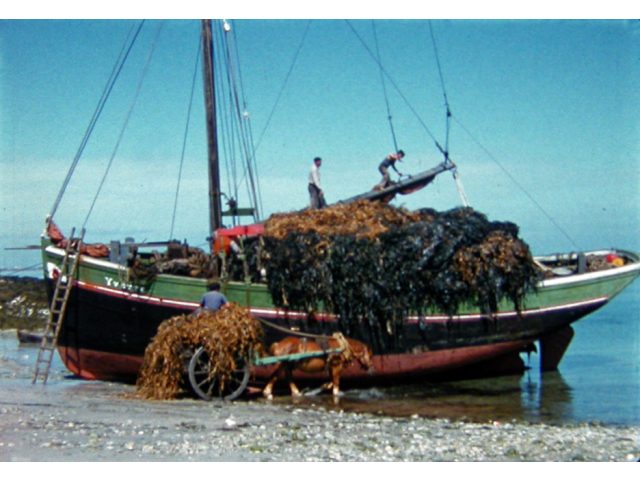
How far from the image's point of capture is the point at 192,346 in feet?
50.4

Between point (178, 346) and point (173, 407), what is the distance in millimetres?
1350

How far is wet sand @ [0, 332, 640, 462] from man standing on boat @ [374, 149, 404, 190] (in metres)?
5.60

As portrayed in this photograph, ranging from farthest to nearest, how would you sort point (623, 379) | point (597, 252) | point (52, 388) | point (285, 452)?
point (597, 252) < point (623, 379) < point (52, 388) < point (285, 452)

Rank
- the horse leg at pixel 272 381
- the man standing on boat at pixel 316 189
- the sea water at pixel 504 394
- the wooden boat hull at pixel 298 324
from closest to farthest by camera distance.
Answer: the sea water at pixel 504 394, the horse leg at pixel 272 381, the wooden boat hull at pixel 298 324, the man standing on boat at pixel 316 189

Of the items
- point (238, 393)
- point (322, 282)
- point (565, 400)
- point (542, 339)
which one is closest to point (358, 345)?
point (322, 282)

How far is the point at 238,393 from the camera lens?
1552 centimetres

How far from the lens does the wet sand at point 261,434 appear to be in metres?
10.9

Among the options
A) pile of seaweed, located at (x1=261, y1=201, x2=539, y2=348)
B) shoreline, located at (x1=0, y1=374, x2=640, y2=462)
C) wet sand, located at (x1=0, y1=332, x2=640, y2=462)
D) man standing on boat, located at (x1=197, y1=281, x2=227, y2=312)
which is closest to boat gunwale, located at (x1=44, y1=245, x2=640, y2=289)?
pile of seaweed, located at (x1=261, y1=201, x2=539, y2=348)

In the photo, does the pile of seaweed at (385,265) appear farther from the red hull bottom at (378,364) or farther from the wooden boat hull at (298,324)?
the red hull bottom at (378,364)

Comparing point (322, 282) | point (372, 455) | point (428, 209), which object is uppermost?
point (428, 209)

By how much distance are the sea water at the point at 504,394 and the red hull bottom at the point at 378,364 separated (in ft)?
0.89

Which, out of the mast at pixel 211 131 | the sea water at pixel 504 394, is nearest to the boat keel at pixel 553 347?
the sea water at pixel 504 394

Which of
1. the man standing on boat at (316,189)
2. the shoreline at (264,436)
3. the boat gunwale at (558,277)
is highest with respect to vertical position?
the man standing on boat at (316,189)

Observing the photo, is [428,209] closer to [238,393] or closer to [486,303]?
[486,303]
